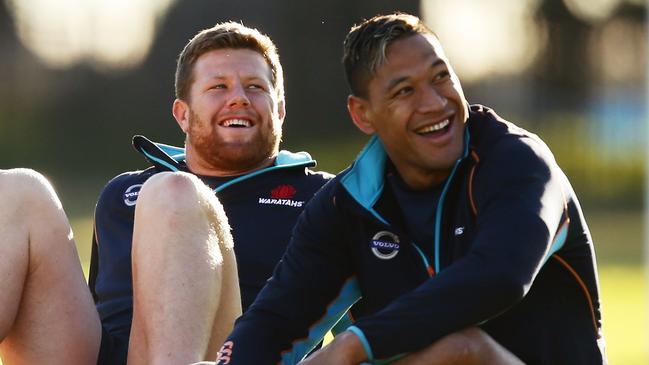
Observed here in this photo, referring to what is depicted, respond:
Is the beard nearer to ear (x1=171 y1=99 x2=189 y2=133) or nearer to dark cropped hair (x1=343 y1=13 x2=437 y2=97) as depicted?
ear (x1=171 y1=99 x2=189 y2=133)

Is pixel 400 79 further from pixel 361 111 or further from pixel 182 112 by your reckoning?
pixel 182 112

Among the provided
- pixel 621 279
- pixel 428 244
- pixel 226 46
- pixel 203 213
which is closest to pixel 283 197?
pixel 226 46

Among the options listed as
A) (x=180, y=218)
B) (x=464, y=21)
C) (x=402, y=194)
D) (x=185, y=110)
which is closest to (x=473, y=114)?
(x=402, y=194)

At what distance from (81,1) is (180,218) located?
2305 cm

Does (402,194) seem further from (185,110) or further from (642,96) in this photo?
(642,96)

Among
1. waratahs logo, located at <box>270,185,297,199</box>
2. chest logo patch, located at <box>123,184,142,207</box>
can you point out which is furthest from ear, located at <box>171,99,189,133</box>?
waratahs logo, located at <box>270,185,297,199</box>

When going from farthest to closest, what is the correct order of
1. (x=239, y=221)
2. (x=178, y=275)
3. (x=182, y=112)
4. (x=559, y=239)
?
(x=182, y=112), (x=239, y=221), (x=178, y=275), (x=559, y=239)

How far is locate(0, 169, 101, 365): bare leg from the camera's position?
4594 mm

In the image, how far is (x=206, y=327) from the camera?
4523 mm

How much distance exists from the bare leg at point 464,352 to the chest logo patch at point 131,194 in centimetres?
197

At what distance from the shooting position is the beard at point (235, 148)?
571cm

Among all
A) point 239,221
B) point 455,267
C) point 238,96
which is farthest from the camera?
point 238,96

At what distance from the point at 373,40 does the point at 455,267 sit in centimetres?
92

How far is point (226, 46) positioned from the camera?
232 inches
